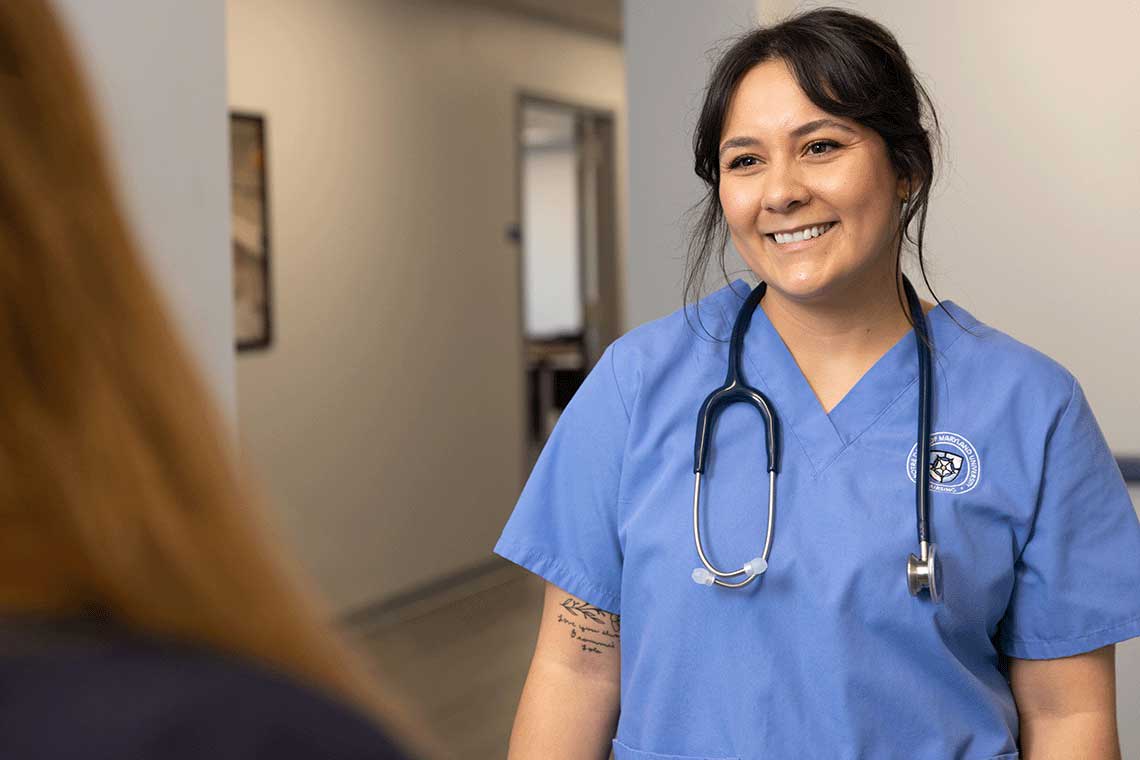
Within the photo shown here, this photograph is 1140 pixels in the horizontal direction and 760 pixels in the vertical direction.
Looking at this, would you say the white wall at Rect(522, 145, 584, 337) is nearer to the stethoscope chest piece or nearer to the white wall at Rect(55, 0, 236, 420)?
the white wall at Rect(55, 0, 236, 420)

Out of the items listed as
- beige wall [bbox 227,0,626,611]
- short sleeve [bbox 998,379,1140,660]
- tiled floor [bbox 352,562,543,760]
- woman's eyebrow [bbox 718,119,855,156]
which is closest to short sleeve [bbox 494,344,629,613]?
woman's eyebrow [bbox 718,119,855,156]

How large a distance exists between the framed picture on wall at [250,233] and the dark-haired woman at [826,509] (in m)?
3.26

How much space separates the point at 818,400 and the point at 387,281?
3.96 metres

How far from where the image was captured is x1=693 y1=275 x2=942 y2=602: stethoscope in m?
1.27

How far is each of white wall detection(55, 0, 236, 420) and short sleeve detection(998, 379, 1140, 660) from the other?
1066mm

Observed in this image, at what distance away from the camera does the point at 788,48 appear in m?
1.40

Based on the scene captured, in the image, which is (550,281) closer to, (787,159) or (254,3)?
(254,3)

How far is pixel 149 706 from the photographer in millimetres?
395

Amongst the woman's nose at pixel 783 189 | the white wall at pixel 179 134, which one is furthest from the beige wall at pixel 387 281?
the woman's nose at pixel 783 189

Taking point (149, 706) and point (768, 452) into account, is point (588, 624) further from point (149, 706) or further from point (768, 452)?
point (149, 706)

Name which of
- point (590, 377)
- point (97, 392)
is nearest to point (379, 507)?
point (590, 377)

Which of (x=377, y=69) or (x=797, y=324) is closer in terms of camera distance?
(x=797, y=324)

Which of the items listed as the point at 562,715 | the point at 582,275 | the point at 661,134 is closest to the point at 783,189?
the point at 562,715

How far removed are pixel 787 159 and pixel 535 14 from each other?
5.04 metres
